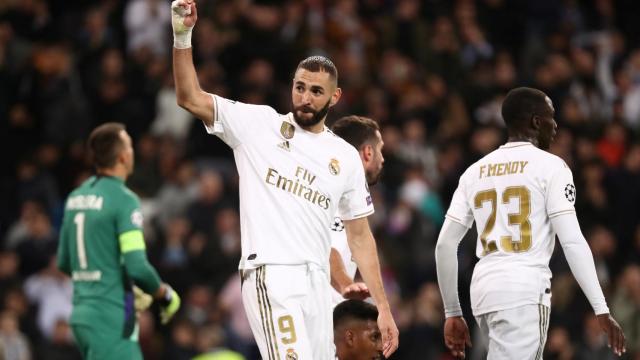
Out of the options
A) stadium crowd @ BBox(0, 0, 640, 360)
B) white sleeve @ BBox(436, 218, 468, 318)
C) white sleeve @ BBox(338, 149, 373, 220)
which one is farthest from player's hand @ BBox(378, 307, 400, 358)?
stadium crowd @ BBox(0, 0, 640, 360)

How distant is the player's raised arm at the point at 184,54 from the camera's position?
7387 mm

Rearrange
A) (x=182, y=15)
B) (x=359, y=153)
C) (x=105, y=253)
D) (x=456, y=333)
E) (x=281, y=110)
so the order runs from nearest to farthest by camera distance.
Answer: (x=182, y=15) → (x=456, y=333) → (x=359, y=153) → (x=105, y=253) → (x=281, y=110)

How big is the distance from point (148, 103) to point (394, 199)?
365cm

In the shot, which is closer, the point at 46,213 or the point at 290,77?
the point at 46,213

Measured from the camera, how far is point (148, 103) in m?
17.0

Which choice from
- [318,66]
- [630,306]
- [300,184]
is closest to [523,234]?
[300,184]

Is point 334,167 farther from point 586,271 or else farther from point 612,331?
point 612,331

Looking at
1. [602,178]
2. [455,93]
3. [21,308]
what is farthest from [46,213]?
[602,178]

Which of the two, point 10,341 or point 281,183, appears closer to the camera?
point 281,183

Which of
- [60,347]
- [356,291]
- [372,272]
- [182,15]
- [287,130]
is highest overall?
[182,15]

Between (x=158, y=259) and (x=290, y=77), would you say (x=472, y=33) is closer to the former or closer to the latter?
(x=290, y=77)

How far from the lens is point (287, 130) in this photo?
792 cm

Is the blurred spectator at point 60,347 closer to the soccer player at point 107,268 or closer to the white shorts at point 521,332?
the soccer player at point 107,268

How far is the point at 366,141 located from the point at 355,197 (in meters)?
1.20
